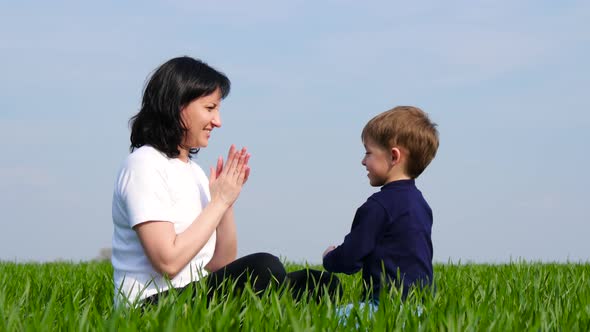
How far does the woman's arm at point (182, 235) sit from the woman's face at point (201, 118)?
31 cm

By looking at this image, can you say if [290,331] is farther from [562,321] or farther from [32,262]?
[32,262]

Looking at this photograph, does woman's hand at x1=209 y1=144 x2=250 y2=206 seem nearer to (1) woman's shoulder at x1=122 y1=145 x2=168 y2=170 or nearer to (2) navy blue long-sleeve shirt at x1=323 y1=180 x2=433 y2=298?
(1) woman's shoulder at x1=122 y1=145 x2=168 y2=170

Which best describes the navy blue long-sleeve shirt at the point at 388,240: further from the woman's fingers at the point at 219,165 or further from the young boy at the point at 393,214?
the woman's fingers at the point at 219,165

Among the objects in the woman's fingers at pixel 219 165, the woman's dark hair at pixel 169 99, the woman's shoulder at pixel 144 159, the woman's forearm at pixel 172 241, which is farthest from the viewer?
the woman's fingers at pixel 219 165

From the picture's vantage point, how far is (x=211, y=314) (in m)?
2.92

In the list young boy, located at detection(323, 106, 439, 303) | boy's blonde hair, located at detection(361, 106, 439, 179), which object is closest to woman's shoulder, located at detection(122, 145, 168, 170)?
young boy, located at detection(323, 106, 439, 303)

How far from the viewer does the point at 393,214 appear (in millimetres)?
3707

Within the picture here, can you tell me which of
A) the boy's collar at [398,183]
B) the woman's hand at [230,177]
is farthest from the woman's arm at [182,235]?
→ the boy's collar at [398,183]

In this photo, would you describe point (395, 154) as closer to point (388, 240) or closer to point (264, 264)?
point (388, 240)

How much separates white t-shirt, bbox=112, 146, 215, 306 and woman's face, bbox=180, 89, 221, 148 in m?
0.15

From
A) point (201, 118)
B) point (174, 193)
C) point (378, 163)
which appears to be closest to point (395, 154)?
point (378, 163)

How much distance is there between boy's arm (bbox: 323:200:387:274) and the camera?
3662mm

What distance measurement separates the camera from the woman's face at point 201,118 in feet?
12.6

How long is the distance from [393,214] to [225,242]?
3.56 feet
